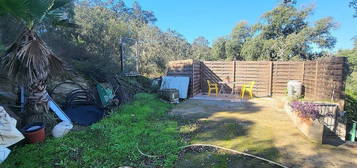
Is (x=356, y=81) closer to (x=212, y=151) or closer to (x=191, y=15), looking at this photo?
(x=212, y=151)

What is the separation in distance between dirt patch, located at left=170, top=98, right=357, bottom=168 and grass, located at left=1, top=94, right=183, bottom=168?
326mm

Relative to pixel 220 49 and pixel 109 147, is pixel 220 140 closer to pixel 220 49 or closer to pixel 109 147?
pixel 109 147

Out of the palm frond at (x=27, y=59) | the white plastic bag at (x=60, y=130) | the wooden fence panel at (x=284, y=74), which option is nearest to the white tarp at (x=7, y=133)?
the white plastic bag at (x=60, y=130)

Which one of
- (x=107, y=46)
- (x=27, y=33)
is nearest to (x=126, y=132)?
(x=27, y=33)

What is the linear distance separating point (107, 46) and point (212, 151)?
365 inches

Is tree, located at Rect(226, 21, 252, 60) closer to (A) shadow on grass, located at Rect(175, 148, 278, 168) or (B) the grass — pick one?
(B) the grass

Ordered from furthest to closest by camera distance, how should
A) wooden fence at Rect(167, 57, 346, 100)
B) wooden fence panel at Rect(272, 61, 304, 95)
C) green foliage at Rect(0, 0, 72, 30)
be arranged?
wooden fence panel at Rect(272, 61, 304, 95)
wooden fence at Rect(167, 57, 346, 100)
green foliage at Rect(0, 0, 72, 30)

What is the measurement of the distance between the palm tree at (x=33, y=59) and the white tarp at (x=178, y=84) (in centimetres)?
421

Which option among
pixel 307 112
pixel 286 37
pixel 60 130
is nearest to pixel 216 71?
pixel 307 112

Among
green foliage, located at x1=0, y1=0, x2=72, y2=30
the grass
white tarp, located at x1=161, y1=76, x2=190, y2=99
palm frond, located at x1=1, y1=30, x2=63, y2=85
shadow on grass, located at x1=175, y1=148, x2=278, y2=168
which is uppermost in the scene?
green foliage, located at x1=0, y1=0, x2=72, y2=30

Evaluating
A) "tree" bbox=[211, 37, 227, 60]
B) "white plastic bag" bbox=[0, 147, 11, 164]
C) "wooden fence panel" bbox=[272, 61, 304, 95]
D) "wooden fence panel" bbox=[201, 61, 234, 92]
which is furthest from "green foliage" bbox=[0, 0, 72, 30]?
"tree" bbox=[211, 37, 227, 60]

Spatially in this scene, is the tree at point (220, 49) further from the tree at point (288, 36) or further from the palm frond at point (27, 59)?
the palm frond at point (27, 59)

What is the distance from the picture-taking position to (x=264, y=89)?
7.89m

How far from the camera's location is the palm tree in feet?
10.1
